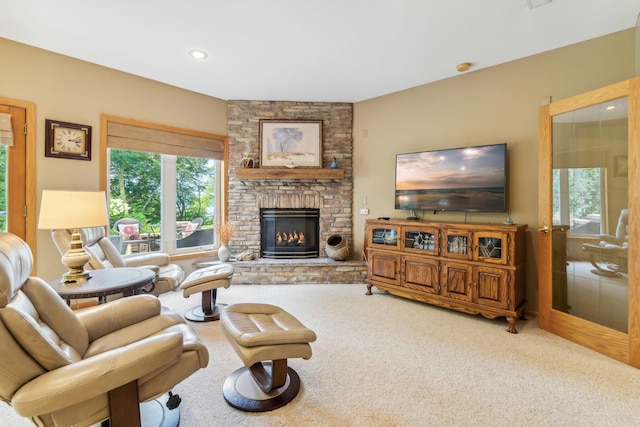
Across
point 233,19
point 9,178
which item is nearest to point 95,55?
point 9,178

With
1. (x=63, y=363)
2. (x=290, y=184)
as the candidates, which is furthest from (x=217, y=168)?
(x=63, y=363)

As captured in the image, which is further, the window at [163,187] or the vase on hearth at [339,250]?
the vase on hearth at [339,250]

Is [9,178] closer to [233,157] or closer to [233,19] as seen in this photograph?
[233,157]

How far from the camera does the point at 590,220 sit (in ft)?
8.46

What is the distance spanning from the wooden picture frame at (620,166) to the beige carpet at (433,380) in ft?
4.96

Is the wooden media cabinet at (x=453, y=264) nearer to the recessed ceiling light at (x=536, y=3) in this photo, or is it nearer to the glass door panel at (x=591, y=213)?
the glass door panel at (x=591, y=213)

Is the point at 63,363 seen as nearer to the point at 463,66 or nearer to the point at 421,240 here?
the point at 421,240

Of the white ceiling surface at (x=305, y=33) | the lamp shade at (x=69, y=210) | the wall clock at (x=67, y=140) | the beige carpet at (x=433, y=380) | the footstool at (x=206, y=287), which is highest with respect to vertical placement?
the white ceiling surface at (x=305, y=33)

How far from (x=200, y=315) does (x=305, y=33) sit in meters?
3.00

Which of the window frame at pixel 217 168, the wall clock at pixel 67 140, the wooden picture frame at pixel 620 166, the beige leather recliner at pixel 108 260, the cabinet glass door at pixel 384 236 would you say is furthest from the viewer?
the cabinet glass door at pixel 384 236

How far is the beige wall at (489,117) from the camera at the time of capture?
286 centimetres

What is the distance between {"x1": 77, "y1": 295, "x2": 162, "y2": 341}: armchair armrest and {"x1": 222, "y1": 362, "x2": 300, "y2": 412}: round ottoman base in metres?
0.71

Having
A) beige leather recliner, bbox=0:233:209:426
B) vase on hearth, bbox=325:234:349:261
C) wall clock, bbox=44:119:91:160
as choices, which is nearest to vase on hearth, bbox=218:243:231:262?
vase on hearth, bbox=325:234:349:261

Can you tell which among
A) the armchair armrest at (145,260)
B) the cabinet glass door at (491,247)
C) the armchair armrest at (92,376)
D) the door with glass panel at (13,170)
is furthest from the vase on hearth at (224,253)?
the cabinet glass door at (491,247)
